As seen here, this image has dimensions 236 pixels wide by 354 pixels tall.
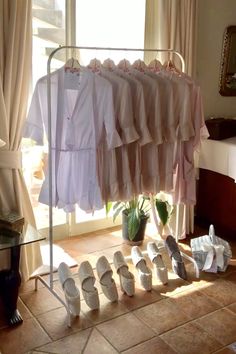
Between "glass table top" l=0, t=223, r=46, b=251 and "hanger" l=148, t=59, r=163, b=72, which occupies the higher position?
"hanger" l=148, t=59, r=163, b=72

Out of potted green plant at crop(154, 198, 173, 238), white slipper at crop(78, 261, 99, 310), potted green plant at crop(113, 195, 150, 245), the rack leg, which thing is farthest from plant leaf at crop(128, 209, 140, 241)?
the rack leg

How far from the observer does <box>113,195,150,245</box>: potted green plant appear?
318 cm

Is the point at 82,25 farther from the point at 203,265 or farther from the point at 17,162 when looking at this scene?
the point at 203,265

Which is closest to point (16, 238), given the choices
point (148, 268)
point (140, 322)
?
point (140, 322)

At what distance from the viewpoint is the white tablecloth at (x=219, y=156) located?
3.19 metres

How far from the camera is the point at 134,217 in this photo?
3.17 metres

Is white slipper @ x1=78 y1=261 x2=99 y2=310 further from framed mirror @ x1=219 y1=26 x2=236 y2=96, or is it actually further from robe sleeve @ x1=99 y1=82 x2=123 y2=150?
framed mirror @ x1=219 y1=26 x2=236 y2=96

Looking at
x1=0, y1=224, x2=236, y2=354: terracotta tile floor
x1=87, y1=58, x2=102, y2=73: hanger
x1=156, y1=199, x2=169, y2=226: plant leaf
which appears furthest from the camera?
x1=156, y1=199, x2=169, y2=226: plant leaf

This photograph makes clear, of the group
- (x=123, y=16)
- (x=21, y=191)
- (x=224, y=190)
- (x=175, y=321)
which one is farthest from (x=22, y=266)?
(x=123, y=16)

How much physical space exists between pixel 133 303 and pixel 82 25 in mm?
2011

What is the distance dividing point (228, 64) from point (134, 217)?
162 centimetres

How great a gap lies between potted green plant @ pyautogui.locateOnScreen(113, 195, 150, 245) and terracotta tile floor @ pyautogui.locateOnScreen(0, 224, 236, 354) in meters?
0.46

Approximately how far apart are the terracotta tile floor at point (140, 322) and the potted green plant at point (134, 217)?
461 mm

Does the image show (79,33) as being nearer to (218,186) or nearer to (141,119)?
(141,119)
